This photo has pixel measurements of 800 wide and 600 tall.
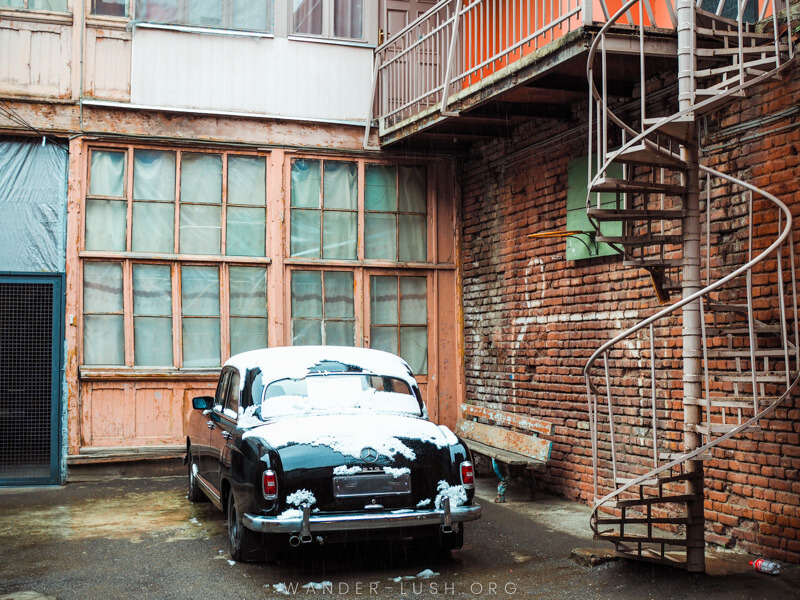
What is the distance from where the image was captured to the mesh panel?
10.2m

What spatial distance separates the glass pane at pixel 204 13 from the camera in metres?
11.0

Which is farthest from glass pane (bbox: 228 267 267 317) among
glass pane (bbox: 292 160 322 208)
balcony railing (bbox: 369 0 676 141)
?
balcony railing (bbox: 369 0 676 141)

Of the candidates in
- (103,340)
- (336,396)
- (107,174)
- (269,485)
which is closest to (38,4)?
(107,174)

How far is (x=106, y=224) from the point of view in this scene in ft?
35.1

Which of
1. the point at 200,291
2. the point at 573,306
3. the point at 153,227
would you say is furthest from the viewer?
the point at 200,291

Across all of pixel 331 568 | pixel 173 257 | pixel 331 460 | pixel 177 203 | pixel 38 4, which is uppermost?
pixel 38 4

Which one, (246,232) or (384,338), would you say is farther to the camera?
(384,338)

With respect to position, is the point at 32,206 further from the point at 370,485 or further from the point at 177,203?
the point at 370,485

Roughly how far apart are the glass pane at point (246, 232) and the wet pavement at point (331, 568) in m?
3.95

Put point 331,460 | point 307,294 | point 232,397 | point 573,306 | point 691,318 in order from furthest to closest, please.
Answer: point 307,294 → point 573,306 → point 232,397 → point 691,318 → point 331,460

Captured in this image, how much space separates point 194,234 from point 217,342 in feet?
4.69

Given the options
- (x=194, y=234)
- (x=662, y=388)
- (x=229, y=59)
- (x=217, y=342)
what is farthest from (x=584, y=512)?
(x=229, y=59)

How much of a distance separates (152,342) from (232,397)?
3.89 metres

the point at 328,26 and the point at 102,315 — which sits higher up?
the point at 328,26
